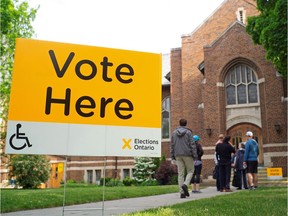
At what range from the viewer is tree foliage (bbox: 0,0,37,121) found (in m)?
19.7

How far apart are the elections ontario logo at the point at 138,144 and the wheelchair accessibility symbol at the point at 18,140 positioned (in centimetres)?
117

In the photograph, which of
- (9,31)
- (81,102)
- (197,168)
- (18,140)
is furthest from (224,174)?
(9,31)

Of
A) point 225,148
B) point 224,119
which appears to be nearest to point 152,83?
point 225,148

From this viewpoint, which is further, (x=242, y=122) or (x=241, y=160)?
(x=242, y=122)

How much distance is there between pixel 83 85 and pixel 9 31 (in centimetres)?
1877

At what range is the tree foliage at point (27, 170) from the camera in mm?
20078

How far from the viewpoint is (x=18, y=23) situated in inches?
856

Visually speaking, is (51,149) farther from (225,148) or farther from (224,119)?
(224,119)

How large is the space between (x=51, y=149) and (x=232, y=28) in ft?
70.8

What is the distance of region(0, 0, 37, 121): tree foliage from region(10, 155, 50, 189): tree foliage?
426 centimetres

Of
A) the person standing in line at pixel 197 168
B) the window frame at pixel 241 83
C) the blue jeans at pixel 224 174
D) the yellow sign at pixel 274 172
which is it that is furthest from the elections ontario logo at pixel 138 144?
the window frame at pixel 241 83

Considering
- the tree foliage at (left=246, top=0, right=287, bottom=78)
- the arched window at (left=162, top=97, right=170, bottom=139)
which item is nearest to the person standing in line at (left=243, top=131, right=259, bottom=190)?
the tree foliage at (left=246, top=0, right=287, bottom=78)

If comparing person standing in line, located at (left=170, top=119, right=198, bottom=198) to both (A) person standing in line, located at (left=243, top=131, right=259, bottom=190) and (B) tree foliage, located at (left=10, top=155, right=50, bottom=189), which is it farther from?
(B) tree foliage, located at (left=10, top=155, right=50, bottom=189)

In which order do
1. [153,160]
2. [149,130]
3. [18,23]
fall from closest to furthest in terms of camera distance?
[149,130] → [18,23] → [153,160]
